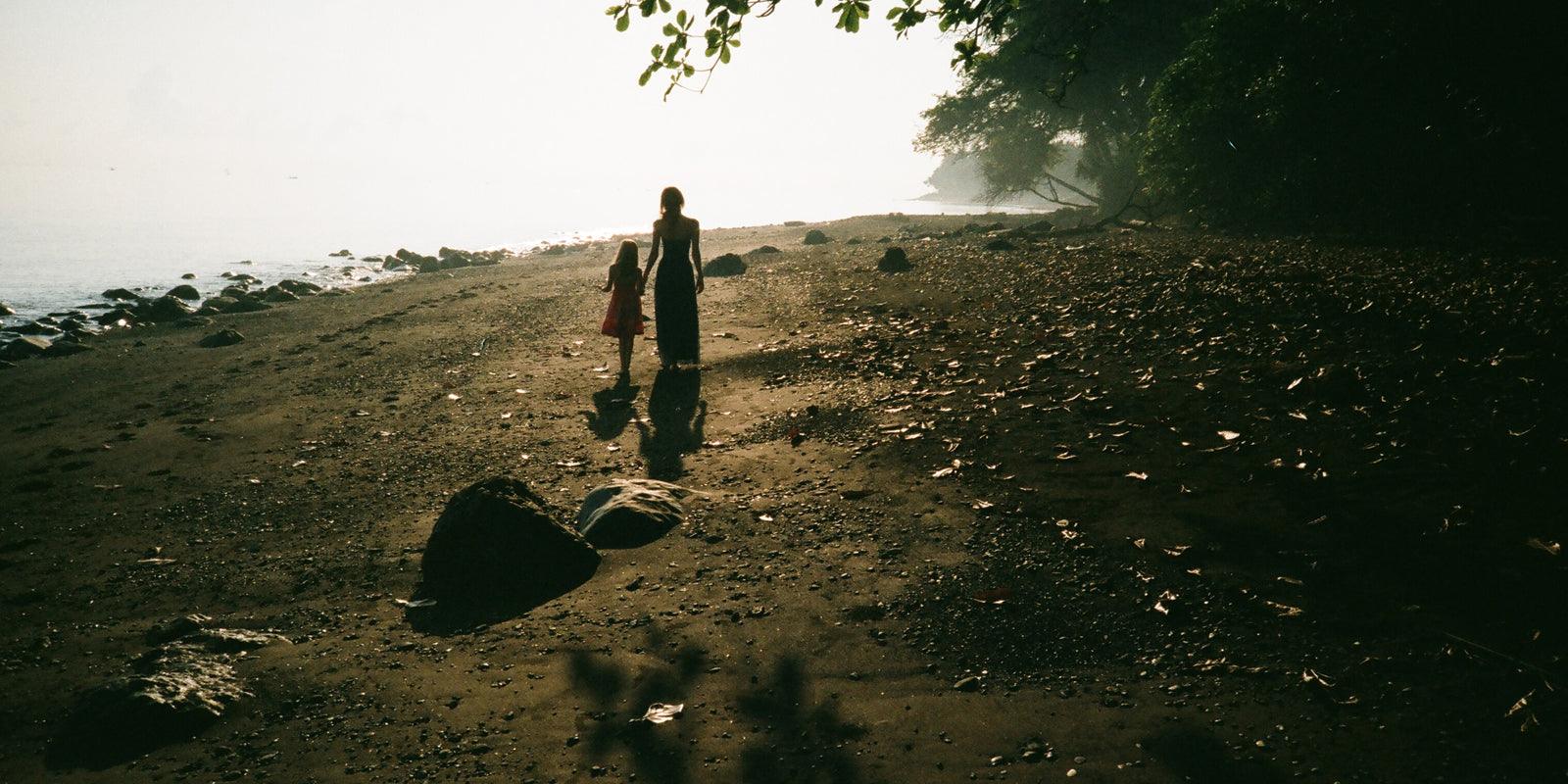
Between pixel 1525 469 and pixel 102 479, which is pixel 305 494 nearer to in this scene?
pixel 102 479

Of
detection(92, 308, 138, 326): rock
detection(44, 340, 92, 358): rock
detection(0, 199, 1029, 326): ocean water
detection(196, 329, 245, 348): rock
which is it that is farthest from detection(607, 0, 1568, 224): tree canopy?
detection(0, 199, 1029, 326): ocean water

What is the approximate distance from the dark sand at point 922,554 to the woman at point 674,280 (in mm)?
663

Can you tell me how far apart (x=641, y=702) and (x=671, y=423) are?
4.78 metres

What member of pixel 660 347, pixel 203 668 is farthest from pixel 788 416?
pixel 203 668

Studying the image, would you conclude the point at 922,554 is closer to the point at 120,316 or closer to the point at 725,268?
the point at 725,268

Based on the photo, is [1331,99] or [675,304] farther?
[1331,99]

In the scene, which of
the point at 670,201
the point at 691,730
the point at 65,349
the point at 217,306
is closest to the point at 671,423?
the point at 670,201

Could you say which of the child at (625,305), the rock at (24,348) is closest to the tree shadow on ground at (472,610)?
the child at (625,305)

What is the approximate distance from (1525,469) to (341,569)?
768 cm

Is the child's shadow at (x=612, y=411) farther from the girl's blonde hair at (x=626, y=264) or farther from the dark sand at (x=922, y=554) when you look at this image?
the girl's blonde hair at (x=626, y=264)

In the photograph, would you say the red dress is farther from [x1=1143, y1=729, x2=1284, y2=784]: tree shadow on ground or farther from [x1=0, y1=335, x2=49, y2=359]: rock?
[x1=0, y1=335, x2=49, y2=359]: rock

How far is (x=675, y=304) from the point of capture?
33.6ft

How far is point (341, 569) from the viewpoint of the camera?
5918 millimetres

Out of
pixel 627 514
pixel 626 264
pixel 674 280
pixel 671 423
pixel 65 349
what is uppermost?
pixel 626 264
